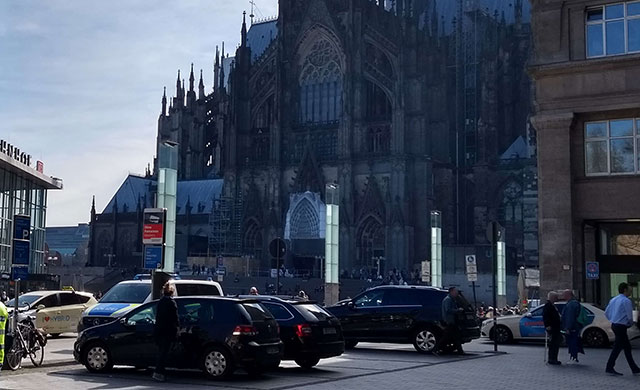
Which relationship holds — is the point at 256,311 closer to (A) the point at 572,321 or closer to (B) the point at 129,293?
(A) the point at 572,321

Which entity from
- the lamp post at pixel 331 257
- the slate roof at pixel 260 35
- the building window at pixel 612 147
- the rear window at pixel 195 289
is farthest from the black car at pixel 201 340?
the slate roof at pixel 260 35

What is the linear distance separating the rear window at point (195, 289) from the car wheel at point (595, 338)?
11252 millimetres

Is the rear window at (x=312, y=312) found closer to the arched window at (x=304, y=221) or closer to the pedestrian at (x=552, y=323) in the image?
the pedestrian at (x=552, y=323)

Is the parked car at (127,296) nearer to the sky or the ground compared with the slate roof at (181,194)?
nearer to the ground

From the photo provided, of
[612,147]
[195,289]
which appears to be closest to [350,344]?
[195,289]

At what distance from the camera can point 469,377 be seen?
54.4 ft

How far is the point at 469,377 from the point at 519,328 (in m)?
11.9

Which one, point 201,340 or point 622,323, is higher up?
point 622,323

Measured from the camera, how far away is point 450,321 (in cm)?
2195

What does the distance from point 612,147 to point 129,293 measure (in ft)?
52.5

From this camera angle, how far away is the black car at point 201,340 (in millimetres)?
15398

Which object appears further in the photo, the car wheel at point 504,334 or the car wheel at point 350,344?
the car wheel at point 504,334

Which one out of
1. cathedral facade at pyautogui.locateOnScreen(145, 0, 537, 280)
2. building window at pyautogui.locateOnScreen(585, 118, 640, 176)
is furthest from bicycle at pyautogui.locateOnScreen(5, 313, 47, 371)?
cathedral facade at pyautogui.locateOnScreen(145, 0, 537, 280)

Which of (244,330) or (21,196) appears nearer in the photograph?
(244,330)
